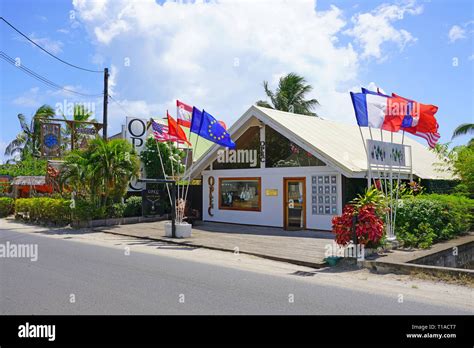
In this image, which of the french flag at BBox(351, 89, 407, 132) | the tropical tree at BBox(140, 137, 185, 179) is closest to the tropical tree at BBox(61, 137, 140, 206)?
the tropical tree at BBox(140, 137, 185, 179)

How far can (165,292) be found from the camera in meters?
7.38

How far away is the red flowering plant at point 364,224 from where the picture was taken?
1060cm

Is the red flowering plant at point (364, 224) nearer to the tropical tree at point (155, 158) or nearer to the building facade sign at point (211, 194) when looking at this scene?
the building facade sign at point (211, 194)

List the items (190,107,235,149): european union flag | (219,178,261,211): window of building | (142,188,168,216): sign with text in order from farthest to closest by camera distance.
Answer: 1. (142,188,168,216): sign with text
2. (219,178,261,211): window of building
3. (190,107,235,149): european union flag

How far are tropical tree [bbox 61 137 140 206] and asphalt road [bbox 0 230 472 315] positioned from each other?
9.25 metres

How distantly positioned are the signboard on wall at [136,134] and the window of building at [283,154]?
29.5ft

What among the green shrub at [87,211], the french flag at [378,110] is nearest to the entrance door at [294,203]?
the french flag at [378,110]

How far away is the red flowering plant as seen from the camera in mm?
10602

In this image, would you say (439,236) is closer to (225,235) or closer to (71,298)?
(225,235)

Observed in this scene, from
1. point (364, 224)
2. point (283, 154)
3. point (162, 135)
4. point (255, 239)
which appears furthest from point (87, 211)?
point (364, 224)

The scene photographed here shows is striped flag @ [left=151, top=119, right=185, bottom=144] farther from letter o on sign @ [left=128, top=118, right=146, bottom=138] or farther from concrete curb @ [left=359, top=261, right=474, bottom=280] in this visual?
concrete curb @ [left=359, top=261, right=474, bottom=280]

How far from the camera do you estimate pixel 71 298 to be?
6.89 m

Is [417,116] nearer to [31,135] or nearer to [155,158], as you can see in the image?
[155,158]

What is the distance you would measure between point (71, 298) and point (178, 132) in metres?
9.64
